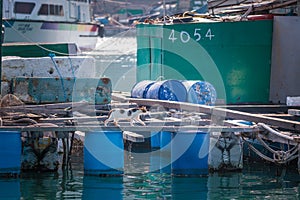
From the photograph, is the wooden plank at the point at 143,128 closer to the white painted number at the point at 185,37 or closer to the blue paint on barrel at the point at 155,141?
the blue paint on barrel at the point at 155,141

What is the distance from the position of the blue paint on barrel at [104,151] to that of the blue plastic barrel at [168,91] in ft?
13.1

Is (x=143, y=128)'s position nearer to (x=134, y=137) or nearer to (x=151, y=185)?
(x=151, y=185)

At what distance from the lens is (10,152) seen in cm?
1270

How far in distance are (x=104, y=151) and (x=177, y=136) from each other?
1285 mm

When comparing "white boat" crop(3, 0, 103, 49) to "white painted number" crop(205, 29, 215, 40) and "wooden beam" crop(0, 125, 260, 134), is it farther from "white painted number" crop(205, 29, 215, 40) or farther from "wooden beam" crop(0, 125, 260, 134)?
"wooden beam" crop(0, 125, 260, 134)

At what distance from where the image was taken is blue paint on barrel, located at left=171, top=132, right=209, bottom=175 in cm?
1306

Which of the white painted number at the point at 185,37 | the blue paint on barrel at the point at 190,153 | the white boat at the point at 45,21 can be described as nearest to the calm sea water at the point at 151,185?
the blue paint on barrel at the point at 190,153

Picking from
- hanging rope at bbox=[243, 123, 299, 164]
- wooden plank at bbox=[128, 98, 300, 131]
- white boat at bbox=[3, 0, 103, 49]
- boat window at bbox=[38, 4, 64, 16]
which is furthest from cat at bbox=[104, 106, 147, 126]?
boat window at bbox=[38, 4, 64, 16]

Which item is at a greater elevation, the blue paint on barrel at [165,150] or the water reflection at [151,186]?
the blue paint on barrel at [165,150]

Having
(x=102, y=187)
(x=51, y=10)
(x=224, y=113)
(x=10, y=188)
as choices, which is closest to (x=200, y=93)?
(x=224, y=113)

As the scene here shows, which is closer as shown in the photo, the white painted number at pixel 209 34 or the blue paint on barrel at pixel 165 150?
the blue paint on barrel at pixel 165 150

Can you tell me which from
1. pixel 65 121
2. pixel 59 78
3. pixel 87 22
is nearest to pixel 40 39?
pixel 87 22

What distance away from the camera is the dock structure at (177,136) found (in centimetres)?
1289

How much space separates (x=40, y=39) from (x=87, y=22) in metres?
6.98
